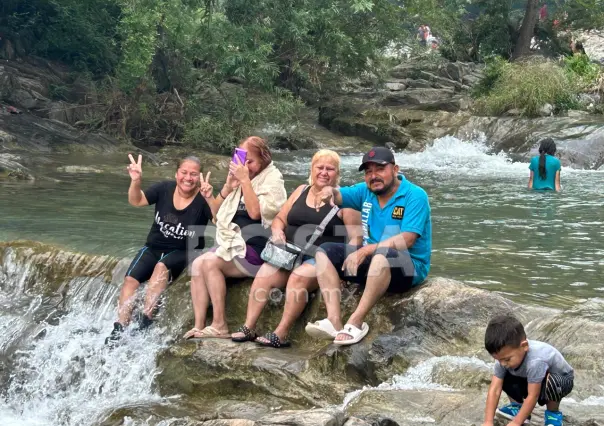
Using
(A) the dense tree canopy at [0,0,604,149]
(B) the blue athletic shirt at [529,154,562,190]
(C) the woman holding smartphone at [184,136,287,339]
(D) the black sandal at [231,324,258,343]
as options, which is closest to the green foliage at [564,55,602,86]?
(A) the dense tree canopy at [0,0,604,149]

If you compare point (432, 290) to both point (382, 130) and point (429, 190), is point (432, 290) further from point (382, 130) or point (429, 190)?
point (382, 130)

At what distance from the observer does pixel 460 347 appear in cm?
596

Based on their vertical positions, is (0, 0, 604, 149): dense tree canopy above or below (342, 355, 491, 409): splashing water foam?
above

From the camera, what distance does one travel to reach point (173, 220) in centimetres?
726

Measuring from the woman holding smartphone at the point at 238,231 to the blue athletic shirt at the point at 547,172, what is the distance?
7.56m

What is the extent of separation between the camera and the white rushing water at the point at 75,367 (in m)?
6.54

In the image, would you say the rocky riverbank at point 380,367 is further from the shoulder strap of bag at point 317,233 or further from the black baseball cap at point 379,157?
the black baseball cap at point 379,157

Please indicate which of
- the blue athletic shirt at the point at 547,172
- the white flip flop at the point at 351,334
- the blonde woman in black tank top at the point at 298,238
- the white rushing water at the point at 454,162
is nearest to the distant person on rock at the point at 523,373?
the white flip flop at the point at 351,334

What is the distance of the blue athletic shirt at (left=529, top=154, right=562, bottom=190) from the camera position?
13.4m

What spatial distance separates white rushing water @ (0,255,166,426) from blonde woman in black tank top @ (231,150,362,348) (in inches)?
34.5

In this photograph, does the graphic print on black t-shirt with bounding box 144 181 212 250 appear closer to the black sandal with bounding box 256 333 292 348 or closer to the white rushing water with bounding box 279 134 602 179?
the black sandal with bounding box 256 333 292 348

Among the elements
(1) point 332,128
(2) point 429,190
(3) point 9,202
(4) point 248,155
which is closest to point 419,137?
(1) point 332,128

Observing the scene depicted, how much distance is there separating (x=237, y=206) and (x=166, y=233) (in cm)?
82

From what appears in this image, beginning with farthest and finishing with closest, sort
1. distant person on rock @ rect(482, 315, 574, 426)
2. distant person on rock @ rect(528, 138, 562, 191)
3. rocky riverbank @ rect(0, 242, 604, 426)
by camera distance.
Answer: distant person on rock @ rect(528, 138, 562, 191) → rocky riverbank @ rect(0, 242, 604, 426) → distant person on rock @ rect(482, 315, 574, 426)
